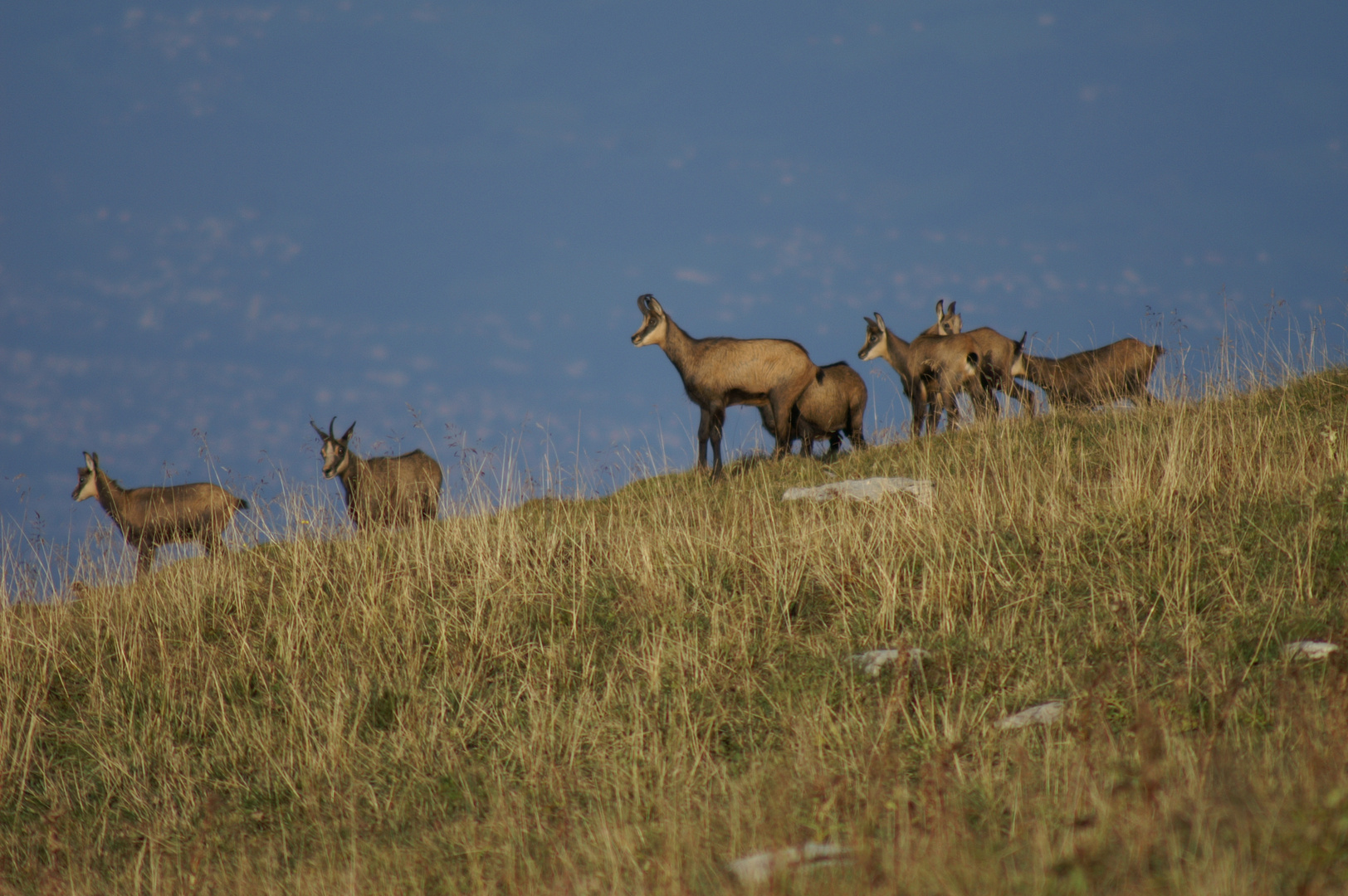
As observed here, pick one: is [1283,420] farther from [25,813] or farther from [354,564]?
[25,813]

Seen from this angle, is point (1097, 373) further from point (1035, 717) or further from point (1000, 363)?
point (1035, 717)

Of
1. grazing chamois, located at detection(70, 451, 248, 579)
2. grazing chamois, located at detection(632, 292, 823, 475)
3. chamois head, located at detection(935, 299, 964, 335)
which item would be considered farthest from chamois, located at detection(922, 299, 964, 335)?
grazing chamois, located at detection(70, 451, 248, 579)

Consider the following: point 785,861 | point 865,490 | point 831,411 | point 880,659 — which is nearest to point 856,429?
point 831,411

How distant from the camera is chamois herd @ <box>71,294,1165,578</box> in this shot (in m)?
14.8

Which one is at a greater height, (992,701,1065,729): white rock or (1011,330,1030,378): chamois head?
(1011,330,1030,378): chamois head

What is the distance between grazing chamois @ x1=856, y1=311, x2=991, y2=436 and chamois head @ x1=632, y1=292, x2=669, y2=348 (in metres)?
4.08

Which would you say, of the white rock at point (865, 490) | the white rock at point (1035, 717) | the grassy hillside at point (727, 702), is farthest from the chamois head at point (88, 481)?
the white rock at point (1035, 717)

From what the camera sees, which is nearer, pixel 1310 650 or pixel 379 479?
pixel 1310 650

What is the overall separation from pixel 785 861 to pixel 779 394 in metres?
11.9

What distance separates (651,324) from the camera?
15023mm

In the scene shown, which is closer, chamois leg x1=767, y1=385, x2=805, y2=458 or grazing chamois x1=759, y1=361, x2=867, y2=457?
chamois leg x1=767, y1=385, x2=805, y2=458

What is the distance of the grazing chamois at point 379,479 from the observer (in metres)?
14.2

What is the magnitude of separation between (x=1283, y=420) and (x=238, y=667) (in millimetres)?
10474

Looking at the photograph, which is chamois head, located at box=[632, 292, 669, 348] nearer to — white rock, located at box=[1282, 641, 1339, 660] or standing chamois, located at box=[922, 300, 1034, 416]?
standing chamois, located at box=[922, 300, 1034, 416]
